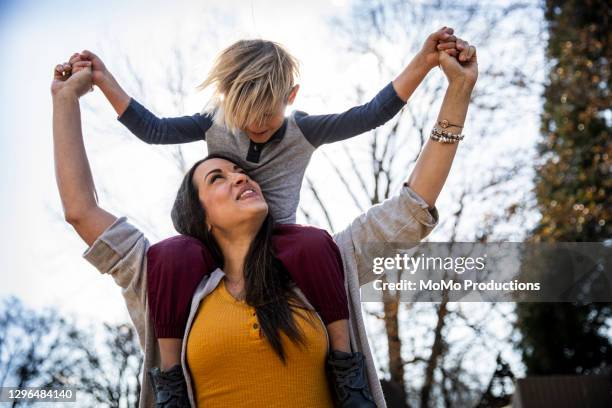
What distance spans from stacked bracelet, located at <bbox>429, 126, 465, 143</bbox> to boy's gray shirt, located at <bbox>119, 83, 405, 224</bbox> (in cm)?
39

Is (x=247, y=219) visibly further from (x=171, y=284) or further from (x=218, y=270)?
(x=171, y=284)

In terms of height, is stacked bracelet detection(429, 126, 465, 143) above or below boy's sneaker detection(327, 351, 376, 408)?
above

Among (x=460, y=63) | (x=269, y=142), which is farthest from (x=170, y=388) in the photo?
(x=460, y=63)

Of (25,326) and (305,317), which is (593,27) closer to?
(25,326)

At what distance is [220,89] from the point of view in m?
2.34

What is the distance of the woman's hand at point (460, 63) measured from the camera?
6.34 ft

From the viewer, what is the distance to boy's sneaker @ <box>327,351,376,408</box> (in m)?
1.81

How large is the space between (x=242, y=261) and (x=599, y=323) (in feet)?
31.0

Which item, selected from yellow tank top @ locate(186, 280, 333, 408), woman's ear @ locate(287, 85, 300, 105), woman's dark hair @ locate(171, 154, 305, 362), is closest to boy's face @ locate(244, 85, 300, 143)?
woman's ear @ locate(287, 85, 300, 105)

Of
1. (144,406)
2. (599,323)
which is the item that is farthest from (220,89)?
(599,323)

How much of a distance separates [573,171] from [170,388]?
8.86 m

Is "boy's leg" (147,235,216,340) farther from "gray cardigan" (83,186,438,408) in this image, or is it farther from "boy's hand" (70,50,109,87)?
"boy's hand" (70,50,109,87)

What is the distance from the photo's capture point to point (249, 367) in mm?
1844

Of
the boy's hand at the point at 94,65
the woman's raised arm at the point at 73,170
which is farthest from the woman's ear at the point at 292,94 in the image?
the woman's raised arm at the point at 73,170
